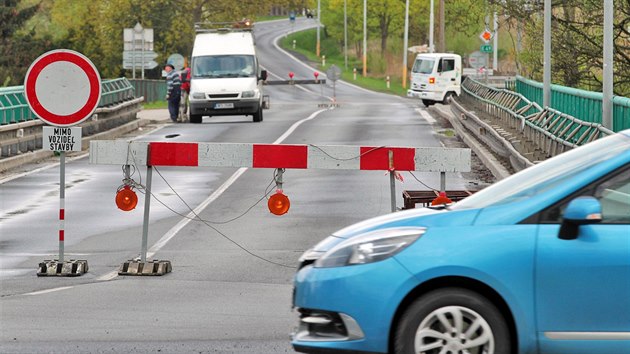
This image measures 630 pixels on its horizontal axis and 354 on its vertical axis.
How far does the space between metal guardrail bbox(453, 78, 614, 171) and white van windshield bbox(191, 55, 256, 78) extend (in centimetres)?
742

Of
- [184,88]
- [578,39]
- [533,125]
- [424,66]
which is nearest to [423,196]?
[533,125]

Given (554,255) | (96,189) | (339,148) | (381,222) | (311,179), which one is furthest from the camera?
(311,179)

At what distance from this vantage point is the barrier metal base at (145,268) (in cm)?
1337

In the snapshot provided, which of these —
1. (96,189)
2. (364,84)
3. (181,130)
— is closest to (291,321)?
(96,189)

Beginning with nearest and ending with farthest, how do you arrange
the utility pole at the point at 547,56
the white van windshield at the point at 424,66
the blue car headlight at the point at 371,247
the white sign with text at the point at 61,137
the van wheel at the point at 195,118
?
the blue car headlight at the point at 371,247, the white sign with text at the point at 61,137, the utility pole at the point at 547,56, the van wheel at the point at 195,118, the white van windshield at the point at 424,66

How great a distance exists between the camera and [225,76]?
146ft

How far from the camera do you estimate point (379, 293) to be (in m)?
7.36

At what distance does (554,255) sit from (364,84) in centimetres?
9876

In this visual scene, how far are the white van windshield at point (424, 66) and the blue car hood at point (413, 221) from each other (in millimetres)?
56687

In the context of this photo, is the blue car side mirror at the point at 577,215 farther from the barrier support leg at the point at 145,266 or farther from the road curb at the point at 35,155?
the road curb at the point at 35,155

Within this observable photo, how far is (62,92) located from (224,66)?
31.3 metres

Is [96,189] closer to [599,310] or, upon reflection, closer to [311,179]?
[311,179]

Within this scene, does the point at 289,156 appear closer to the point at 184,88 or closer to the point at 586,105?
the point at 586,105

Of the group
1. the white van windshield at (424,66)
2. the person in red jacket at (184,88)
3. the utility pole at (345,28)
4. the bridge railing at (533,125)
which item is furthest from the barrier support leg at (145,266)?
the utility pole at (345,28)
